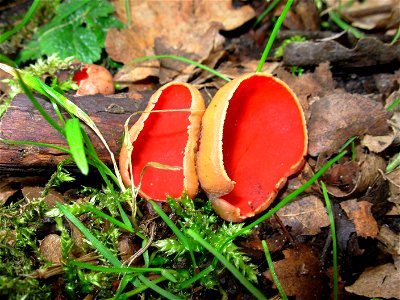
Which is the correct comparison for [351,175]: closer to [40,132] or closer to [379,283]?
[379,283]

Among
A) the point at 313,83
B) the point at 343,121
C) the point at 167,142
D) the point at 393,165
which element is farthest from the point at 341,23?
the point at 167,142

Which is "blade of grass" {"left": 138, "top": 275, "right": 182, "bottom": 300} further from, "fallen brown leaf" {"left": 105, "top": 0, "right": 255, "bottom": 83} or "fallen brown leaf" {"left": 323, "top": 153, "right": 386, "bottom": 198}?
"fallen brown leaf" {"left": 105, "top": 0, "right": 255, "bottom": 83}

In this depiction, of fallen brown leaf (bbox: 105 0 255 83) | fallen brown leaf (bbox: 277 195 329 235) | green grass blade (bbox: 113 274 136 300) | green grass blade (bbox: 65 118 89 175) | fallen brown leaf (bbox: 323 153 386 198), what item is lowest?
fallen brown leaf (bbox: 277 195 329 235)

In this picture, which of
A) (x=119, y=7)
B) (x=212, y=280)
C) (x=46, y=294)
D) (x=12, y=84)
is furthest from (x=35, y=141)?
(x=119, y=7)

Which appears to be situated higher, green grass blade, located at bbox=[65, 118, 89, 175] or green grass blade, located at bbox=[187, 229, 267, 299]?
green grass blade, located at bbox=[65, 118, 89, 175]

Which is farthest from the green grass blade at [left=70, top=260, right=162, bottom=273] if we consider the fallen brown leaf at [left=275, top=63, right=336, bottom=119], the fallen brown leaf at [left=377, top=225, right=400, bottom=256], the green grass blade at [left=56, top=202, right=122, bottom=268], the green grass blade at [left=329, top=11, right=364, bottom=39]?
the green grass blade at [left=329, top=11, right=364, bottom=39]

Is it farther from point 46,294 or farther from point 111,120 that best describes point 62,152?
point 46,294
